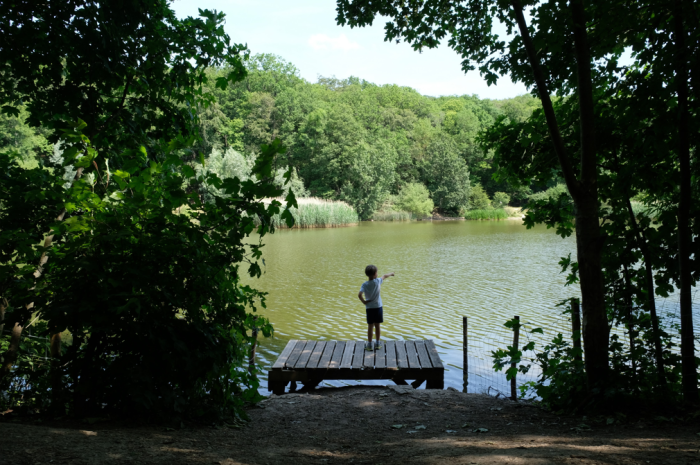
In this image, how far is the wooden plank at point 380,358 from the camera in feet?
23.3

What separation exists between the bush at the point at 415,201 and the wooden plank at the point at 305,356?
4951cm

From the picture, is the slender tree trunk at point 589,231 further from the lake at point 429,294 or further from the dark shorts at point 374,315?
the dark shorts at point 374,315

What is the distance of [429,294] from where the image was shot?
1443cm

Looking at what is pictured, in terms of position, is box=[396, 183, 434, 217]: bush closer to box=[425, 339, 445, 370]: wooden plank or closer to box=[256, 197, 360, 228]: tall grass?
box=[256, 197, 360, 228]: tall grass

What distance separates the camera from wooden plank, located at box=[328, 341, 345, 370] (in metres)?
7.05

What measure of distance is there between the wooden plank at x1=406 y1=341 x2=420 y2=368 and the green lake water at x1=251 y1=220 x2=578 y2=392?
67 cm

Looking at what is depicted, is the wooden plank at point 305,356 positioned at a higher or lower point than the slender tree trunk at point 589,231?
lower

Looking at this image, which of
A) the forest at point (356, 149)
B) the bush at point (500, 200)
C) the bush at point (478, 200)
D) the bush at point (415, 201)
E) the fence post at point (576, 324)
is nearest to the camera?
the fence post at point (576, 324)

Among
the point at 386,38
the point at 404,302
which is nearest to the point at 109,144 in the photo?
the point at 386,38

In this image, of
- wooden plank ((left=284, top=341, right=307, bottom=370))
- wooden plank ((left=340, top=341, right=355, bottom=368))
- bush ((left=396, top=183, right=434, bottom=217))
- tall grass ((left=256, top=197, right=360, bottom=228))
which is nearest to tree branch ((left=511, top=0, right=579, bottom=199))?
wooden plank ((left=340, top=341, right=355, bottom=368))

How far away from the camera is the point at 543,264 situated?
63.3 feet

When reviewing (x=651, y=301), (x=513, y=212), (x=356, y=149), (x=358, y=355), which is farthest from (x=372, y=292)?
(x=513, y=212)

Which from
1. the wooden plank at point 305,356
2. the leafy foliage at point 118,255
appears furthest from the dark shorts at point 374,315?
the leafy foliage at point 118,255

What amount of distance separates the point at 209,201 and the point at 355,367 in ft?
13.1
